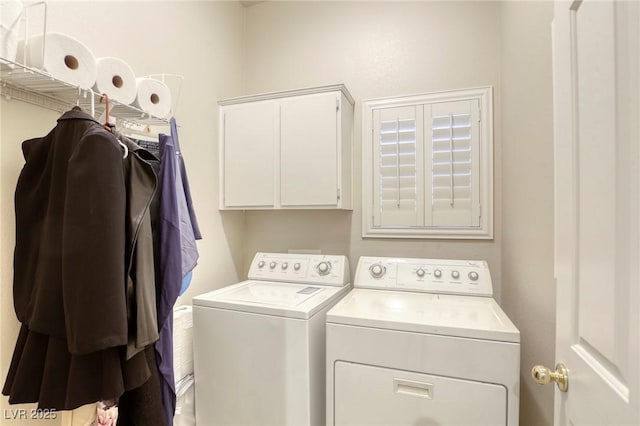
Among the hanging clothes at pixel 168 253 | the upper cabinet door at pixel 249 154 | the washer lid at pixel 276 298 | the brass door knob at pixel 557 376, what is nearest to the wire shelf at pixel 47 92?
the hanging clothes at pixel 168 253

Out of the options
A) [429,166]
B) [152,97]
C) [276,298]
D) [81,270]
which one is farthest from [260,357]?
[429,166]

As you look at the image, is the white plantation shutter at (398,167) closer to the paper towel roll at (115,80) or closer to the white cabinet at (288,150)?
the white cabinet at (288,150)

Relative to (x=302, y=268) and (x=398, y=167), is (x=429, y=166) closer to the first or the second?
(x=398, y=167)

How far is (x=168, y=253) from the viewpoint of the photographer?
43.8 inches

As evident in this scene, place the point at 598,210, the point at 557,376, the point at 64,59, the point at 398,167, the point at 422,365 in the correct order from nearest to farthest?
the point at 598,210, the point at 557,376, the point at 64,59, the point at 422,365, the point at 398,167

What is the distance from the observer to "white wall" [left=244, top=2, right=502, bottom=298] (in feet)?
6.80

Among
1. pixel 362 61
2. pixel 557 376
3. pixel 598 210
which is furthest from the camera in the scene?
pixel 362 61

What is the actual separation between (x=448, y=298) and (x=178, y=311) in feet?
5.06

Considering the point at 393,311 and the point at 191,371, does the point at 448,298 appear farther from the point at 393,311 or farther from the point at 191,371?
the point at 191,371

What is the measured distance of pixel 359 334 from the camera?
142cm

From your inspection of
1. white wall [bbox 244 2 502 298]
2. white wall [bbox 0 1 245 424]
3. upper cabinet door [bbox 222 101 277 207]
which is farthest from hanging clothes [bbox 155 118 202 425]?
white wall [bbox 244 2 502 298]

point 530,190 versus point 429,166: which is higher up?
point 429,166

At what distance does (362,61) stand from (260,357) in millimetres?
2092

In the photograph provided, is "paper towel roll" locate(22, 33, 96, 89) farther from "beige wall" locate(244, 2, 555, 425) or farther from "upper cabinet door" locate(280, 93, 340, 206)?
"beige wall" locate(244, 2, 555, 425)
